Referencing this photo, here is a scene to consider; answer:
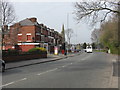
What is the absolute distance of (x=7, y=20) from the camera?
30.8 meters

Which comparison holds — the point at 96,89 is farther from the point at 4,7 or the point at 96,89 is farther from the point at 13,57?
the point at 4,7

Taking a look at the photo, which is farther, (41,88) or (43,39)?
(43,39)

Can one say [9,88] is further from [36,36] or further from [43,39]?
[43,39]

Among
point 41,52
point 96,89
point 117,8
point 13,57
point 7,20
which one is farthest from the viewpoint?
point 41,52

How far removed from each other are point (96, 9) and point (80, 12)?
182 cm

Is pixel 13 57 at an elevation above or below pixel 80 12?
below

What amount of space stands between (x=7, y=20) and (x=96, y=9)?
14943 millimetres

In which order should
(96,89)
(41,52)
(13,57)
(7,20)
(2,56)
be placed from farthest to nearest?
(41,52), (7,20), (13,57), (2,56), (96,89)

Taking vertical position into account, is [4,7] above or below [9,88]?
above

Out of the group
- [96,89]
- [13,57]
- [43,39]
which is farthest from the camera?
[43,39]

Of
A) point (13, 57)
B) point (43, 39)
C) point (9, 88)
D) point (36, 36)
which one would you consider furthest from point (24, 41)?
point (9, 88)

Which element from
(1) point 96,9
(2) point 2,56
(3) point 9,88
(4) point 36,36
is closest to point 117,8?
(1) point 96,9

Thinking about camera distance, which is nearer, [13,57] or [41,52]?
[13,57]

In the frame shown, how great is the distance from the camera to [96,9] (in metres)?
21.6
